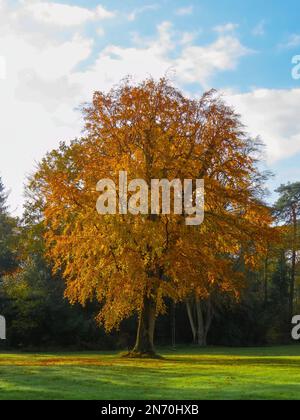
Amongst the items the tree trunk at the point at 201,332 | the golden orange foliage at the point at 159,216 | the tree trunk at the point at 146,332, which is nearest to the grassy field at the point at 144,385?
the golden orange foliage at the point at 159,216

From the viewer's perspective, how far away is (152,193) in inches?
989

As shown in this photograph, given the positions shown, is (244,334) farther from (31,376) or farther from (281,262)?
(31,376)

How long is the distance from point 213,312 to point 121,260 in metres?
24.3

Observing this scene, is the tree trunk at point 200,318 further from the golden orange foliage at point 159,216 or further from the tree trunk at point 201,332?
the golden orange foliage at point 159,216

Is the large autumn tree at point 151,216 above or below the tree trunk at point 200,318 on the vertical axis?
above

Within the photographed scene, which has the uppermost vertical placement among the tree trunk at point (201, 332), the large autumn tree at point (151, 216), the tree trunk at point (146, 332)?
the large autumn tree at point (151, 216)

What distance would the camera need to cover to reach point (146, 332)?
1116 inches

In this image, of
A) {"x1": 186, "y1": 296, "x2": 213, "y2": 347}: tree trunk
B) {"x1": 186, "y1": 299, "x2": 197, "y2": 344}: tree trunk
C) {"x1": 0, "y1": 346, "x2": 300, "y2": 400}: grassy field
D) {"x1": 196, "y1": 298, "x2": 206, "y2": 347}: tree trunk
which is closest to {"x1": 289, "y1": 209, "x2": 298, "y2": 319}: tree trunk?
{"x1": 186, "y1": 296, "x2": 213, "y2": 347}: tree trunk

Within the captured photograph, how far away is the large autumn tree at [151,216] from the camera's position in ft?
84.0

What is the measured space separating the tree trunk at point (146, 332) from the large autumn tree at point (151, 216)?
1.9 inches

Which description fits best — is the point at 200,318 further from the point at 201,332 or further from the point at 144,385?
the point at 144,385

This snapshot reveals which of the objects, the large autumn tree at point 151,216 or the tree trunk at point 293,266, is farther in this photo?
the tree trunk at point 293,266

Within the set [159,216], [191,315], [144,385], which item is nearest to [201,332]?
[191,315]

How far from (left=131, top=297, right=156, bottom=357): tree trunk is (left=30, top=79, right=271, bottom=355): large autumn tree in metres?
0.05
